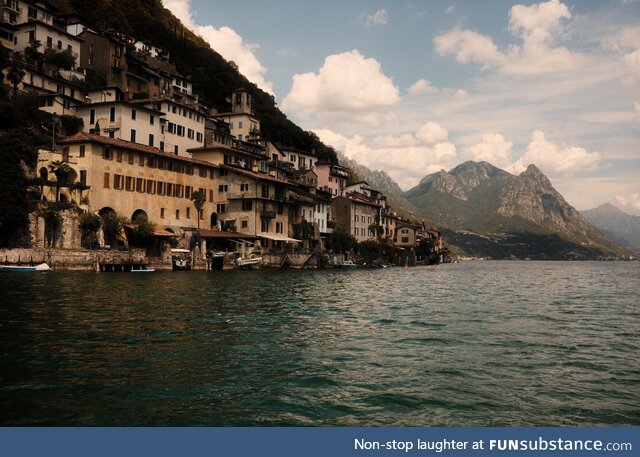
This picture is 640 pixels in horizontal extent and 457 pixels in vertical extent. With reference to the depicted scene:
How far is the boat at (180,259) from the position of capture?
65250 millimetres

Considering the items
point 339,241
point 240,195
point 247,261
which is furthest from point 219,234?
point 339,241

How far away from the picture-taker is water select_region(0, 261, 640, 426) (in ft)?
35.5

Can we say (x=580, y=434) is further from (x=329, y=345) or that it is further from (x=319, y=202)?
Answer: (x=319, y=202)

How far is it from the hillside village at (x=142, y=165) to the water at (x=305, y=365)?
1359 inches

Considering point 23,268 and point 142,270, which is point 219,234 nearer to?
point 142,270

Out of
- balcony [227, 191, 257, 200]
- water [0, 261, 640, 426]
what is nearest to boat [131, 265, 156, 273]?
balcony [227, 191, 257, 200]

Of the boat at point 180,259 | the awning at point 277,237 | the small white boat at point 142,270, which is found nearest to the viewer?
the small white boat at point 142,270

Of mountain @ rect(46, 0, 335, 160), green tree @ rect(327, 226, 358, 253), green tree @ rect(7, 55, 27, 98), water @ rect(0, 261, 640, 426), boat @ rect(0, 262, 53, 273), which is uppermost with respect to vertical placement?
mountain @ rect(46, 0, 335, 160)

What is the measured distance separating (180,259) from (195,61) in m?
85.6

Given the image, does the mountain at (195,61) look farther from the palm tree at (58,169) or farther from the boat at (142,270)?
the boat at (142,270)

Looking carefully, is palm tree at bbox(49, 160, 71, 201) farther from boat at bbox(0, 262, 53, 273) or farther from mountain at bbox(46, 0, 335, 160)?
mountain at bbox(46, 0, 335, 160)

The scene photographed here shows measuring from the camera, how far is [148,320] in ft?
73.6

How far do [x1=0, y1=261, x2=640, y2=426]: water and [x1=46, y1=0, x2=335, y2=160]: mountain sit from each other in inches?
3996

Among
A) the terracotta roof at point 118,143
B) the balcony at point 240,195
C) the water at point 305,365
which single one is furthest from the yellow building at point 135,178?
the water at point 305,365
